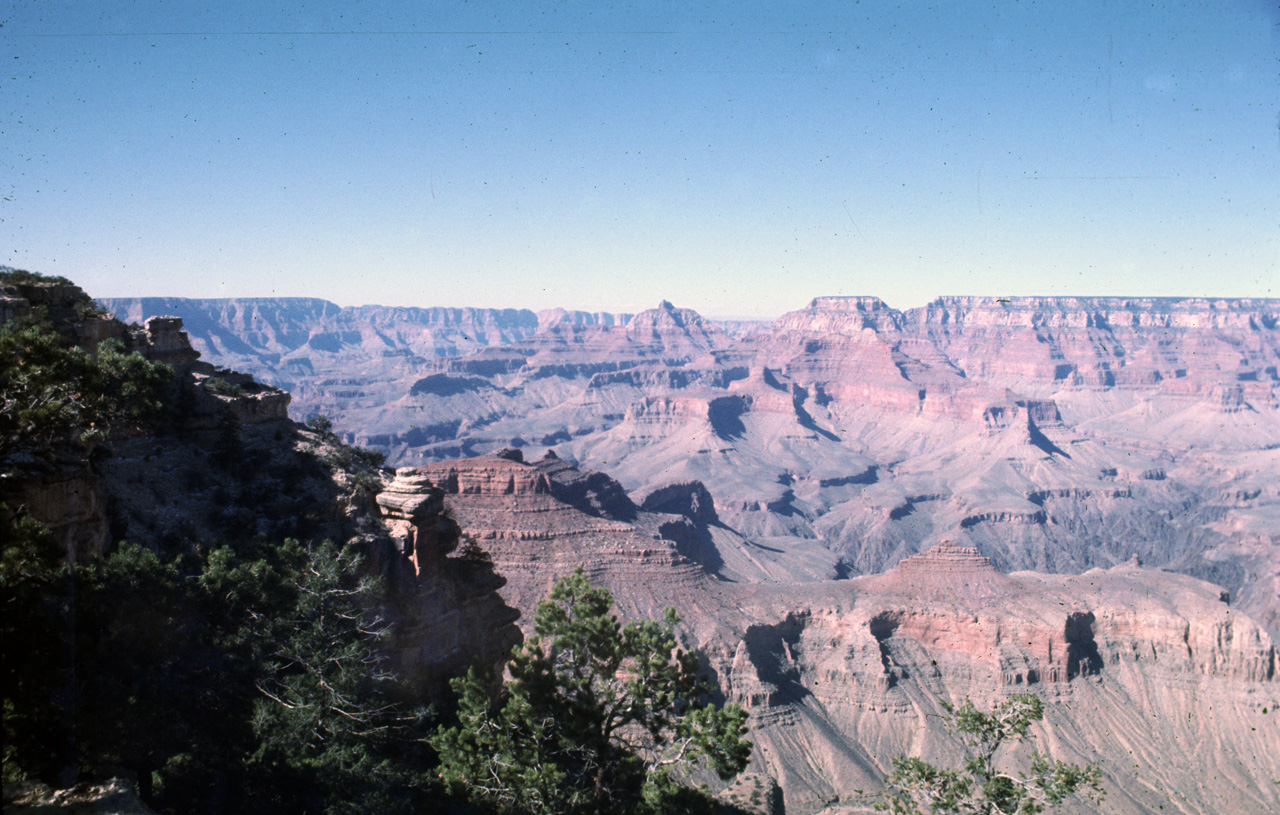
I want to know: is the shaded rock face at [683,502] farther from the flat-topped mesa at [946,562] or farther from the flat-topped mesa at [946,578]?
the flat-topped mesa at [946,562]

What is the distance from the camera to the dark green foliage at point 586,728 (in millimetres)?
18609

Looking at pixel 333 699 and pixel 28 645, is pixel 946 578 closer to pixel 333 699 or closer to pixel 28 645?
pixel 333 699

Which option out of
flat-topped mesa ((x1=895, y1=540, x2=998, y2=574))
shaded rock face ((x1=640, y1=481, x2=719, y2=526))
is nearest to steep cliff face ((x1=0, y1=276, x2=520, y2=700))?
flat-topped mesa ((x1=895, y1=540, x2=998, y2=574))

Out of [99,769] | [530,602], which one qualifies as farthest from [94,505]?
[530,602]

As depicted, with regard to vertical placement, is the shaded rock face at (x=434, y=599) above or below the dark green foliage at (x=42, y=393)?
below

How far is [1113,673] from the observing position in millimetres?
55344

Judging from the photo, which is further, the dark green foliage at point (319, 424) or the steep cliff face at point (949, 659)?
the steep cliff face at point (949, 659)

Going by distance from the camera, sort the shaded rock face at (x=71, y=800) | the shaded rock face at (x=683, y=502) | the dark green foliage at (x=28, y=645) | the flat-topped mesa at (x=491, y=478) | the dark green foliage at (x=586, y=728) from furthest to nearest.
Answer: the shaded rock face at (x=683, y=502) → the flat-topped mesa at (x=491, y=478) → the dark green foliage at (x=586, y=728) → the shaded rock face at (x=71, y=800) → the dark green foliage at (x=28, y=645)

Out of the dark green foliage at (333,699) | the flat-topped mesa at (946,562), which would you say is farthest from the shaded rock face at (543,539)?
the dark green foliage at (333,699)

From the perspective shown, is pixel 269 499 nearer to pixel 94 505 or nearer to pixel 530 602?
pixel 94 505

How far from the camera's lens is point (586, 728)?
1945 centimetres

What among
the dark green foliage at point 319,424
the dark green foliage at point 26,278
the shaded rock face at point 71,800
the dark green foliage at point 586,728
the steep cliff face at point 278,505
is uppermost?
the dark green foliage at point 26,278

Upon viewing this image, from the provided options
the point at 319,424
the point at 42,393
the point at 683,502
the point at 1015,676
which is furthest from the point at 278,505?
the point at 683,502

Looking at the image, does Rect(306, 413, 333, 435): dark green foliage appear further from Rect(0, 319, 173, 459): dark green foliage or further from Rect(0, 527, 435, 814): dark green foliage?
Rect(0, 319, 173, 459): dark green foliage
